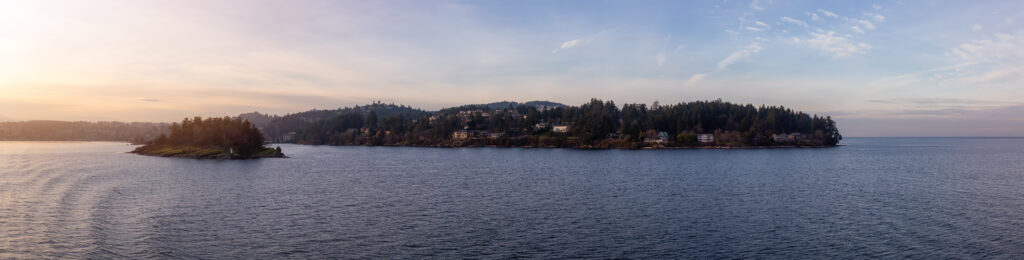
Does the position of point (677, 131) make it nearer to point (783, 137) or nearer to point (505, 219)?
point (783, 137)

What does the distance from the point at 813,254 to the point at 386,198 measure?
2801 cm

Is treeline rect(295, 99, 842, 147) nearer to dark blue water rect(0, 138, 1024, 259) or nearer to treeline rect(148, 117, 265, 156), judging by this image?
treeline rect(148, 117, 265, 156)

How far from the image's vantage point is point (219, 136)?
10662cm

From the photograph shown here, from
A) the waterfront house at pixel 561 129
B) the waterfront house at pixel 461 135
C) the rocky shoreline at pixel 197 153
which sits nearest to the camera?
the rocky shoreline at pixel 197 153

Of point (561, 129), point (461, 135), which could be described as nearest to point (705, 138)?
point (561, 129)

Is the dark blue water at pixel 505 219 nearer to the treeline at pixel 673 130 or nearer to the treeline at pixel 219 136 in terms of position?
the treeline at pixel 219 136

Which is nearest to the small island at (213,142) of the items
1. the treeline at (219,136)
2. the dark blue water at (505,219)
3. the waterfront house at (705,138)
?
the treeline at (219,136)

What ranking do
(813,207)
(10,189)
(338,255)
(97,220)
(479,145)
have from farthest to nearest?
(479,145) < (10,189) < (813,207) < (97,220) < (338,255)

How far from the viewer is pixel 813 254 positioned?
893 inches

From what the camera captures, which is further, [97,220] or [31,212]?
[31,212]

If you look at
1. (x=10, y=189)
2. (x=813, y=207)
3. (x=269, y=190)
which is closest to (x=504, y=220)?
(x=813, y=207)

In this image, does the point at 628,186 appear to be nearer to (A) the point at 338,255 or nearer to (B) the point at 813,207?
(B) the point at 813,207

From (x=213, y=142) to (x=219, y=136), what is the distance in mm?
1912

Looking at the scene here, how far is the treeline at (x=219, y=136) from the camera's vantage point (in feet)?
322
